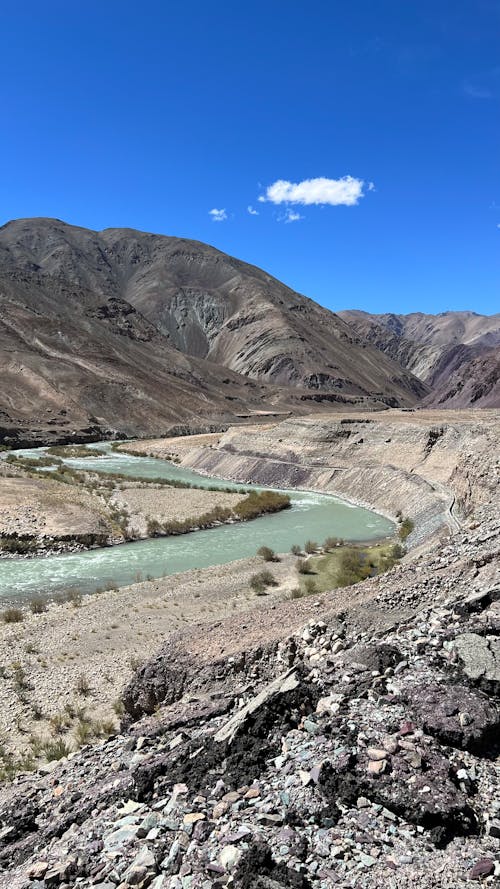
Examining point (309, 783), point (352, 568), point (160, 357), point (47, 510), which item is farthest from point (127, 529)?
point (160, 357)

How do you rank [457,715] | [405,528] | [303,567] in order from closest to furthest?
[457,715] → [303,567] → [405,528]

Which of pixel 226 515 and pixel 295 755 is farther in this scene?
pixel 226 515

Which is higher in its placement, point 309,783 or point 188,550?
point 309,783

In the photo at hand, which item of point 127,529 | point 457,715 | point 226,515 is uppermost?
point 457,715

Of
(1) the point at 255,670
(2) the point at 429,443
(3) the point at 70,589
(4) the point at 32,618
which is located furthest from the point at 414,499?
(1) the point at 255,670

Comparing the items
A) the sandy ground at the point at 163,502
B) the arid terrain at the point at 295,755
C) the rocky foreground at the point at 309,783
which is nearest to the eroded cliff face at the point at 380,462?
the sandy ground at the point at 163,502

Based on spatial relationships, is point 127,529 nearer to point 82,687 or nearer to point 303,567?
point 303,567
